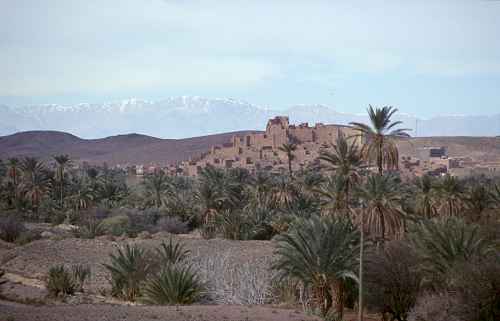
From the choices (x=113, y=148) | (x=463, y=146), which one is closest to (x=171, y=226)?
(x=463, y=146)

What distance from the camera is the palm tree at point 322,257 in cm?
1916

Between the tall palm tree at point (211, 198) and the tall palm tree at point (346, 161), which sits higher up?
the tall palm tree at point (346, 161)

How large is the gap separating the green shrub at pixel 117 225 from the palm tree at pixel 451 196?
1999cm

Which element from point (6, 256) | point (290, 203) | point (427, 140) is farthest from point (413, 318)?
point (427, 140)

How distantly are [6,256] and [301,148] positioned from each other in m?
75.5

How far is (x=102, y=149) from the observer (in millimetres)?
182000

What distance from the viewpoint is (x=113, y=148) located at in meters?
183

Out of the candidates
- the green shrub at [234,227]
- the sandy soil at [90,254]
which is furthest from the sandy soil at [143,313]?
the green shrub at [234,227]

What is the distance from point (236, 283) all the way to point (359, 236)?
4.68m

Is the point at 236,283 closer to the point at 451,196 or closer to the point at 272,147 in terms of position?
the point at 451,196

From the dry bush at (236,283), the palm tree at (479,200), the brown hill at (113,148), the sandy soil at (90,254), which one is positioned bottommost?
the sandy soil at (90,254)

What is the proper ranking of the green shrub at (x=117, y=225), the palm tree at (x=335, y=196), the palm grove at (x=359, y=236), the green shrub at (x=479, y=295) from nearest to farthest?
the green shrub at (x=479, y=295)
the palm grove at (x=359, y=236)
the palm tree at (x=335, y=196)
the green shrub at (x=117, y=225)

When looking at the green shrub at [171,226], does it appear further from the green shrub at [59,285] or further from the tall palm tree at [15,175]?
the green shrub at [59,285]

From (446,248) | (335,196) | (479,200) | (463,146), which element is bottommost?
(446,248)
